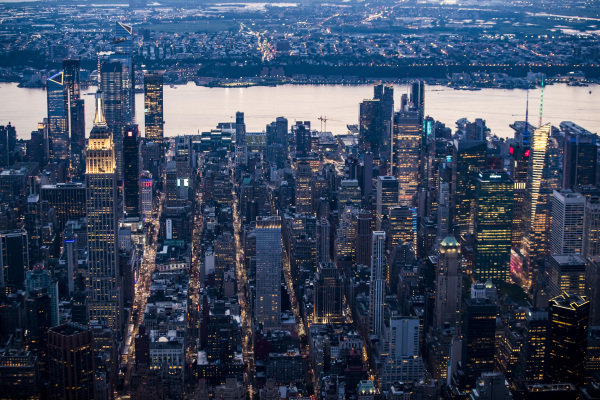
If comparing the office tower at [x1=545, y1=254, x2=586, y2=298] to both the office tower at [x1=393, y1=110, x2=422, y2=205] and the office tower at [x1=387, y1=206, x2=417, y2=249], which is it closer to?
the office tower at [x1=387, y1=206, x2=417, y2=249]

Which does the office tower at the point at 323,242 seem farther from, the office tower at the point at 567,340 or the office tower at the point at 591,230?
the office tower at the point at 567,340

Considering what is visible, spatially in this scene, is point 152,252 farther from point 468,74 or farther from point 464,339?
point 468,74

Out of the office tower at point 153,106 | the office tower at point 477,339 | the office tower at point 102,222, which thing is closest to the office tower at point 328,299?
the office tower at point 477,339

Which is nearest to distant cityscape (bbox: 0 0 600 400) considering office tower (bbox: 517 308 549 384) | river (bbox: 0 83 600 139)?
office tower (bbox: 517 308 549 384)

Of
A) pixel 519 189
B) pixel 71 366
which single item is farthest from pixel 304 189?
pixel 71 366

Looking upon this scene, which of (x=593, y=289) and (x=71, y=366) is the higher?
(x=593, y=289)

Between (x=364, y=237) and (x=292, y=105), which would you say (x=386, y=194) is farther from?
(x=292, y=105)

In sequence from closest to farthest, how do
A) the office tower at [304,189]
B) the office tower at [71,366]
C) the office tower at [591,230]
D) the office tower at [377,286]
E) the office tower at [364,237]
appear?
the office tower at [71,366], the office tower at [377,286], the office tower at [591,230], the office tower at [364,237], the office tower at [304,189]
